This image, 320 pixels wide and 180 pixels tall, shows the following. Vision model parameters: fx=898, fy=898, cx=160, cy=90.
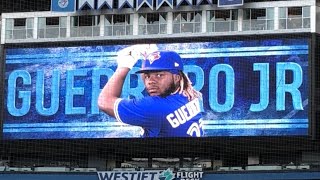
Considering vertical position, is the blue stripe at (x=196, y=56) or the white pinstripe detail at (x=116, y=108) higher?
the blue stripe at (x=196, y=56)

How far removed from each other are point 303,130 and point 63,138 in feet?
32.2

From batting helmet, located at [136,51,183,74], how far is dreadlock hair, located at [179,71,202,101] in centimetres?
36

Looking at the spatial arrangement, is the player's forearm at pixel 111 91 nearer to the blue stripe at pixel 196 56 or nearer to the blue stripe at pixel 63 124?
the blue stripe at pixel 63 124

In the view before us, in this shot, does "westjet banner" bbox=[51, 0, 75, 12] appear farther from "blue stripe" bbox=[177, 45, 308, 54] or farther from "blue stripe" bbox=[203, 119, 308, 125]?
"blue stripe" bbox=[203, 119, 308, 125]

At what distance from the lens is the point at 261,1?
3700 centimetres

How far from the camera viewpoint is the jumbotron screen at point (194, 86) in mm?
35625

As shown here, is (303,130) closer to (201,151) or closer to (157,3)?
(201,151)

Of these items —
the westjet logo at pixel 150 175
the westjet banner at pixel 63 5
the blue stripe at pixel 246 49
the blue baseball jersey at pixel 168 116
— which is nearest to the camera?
the westjet logo at pixel 150 175

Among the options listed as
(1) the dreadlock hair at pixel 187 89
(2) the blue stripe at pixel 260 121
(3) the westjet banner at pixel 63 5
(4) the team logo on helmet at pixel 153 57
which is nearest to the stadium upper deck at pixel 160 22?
(3) the westjet banner at pixel 63 5

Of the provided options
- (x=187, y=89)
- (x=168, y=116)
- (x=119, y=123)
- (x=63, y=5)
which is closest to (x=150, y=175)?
(x=168, y=116)

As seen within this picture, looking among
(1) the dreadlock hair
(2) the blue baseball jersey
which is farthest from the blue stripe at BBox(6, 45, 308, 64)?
(2) the blue baseball jersey

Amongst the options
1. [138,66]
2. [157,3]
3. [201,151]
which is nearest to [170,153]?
[201,151]

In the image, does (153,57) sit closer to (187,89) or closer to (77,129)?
(187,89)

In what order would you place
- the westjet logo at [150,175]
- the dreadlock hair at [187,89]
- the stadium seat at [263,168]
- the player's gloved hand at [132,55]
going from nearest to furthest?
1. the stadium seat at [263,168]
2. the westjet logo at [150,175]
3. the dreadlock hair at [187,89]
4. the player's gloved hand at [132,55]
